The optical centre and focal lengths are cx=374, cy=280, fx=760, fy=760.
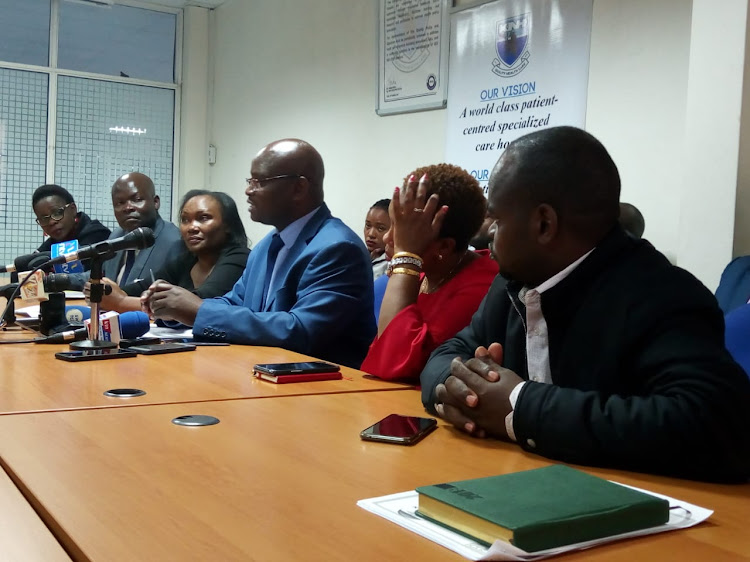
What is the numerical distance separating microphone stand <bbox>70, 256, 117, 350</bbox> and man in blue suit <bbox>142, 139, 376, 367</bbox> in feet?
1.23

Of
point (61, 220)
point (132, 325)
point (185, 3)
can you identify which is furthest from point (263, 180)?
point (185, 3)

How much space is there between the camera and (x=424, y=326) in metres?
1.78

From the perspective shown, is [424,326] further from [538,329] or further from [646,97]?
[646,97]

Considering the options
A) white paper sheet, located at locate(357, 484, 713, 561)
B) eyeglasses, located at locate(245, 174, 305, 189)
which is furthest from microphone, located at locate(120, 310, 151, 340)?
white paper sheet, located at locate(357, 484, 713, 561)

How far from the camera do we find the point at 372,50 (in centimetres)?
499

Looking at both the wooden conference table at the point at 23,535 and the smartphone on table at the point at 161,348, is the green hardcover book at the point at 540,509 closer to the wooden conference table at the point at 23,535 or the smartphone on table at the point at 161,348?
the wooden conference table at the point at 23,535

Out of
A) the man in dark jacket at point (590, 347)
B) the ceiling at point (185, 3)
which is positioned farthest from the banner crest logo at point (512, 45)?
the ceiling at point (185, 3)

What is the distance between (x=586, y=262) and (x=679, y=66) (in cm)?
234

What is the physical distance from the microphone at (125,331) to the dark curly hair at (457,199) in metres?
0.98

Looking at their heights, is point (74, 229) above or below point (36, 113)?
below

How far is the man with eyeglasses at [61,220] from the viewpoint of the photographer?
5422 mm

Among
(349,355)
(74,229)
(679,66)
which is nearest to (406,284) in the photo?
(349,355)

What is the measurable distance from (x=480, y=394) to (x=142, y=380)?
83 centimetres

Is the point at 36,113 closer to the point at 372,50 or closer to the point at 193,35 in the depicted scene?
the point at 193,35
